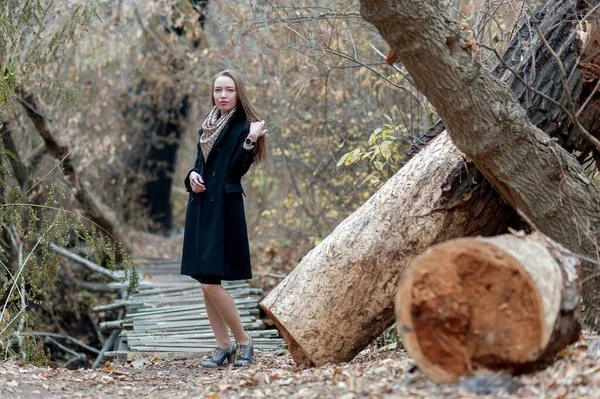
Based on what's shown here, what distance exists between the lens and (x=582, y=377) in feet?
10.9

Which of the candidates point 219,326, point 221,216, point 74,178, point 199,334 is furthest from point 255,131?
point 74,178

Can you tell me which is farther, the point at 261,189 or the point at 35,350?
the point at 261,189

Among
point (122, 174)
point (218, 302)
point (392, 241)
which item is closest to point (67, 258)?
point (122, 174)

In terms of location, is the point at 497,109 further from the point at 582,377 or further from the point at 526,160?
Answer: the point at 582,377

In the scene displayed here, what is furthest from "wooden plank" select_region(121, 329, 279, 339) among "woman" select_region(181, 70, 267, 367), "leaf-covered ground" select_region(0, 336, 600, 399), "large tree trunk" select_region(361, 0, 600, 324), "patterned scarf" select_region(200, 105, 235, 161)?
"large tree trunk" select_region(361, 0, 600, 324)

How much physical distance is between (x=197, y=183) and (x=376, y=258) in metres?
1.37

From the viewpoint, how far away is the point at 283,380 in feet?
14.1

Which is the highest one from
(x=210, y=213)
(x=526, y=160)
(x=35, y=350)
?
(x=526, y=160)

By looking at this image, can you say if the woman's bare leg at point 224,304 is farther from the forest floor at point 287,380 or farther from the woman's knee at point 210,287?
the forest floor at point 287,380

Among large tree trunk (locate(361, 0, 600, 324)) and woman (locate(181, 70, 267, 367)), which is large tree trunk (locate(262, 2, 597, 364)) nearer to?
large tree trunk (locate(361, 0, 600, 324))

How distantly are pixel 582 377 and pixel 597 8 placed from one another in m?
2.29

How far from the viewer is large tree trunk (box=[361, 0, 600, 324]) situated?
13.1ft

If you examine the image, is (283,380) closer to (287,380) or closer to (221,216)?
(287,380)

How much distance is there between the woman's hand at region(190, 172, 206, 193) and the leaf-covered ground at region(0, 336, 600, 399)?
123cm
